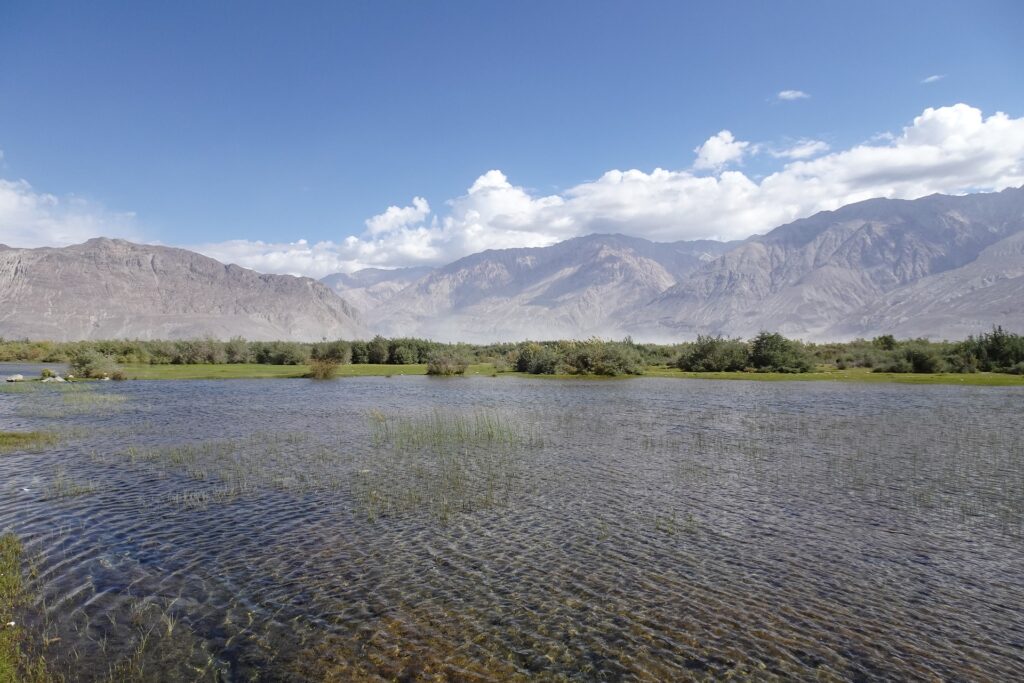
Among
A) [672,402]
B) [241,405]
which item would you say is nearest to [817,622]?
[672,402]

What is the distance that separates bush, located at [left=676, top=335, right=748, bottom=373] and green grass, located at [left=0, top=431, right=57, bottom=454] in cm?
5500

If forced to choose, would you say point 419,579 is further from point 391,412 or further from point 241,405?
point 241,405

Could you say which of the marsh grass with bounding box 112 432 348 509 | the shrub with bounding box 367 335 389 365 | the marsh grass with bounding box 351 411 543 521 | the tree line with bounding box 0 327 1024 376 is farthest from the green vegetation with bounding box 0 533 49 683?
the shrub with bounding box 367 335 389 365

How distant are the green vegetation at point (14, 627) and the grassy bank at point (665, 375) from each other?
45823 mm

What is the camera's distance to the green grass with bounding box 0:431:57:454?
2114 cm

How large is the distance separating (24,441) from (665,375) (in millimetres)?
49524

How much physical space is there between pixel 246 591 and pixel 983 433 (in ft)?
85.4

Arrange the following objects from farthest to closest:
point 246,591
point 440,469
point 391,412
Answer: point 391,412 < point 440,469 < point 246,591

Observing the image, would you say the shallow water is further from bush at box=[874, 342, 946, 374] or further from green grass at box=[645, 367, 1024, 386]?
bush at box=[874, 342, 946, 374]

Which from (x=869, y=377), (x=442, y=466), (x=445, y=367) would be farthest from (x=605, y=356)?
(x=442, y=466)

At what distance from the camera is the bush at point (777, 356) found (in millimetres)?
61781

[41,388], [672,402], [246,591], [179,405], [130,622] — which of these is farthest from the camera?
[41,388]

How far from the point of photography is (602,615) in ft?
30.9

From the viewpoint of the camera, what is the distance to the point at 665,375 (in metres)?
60.4
